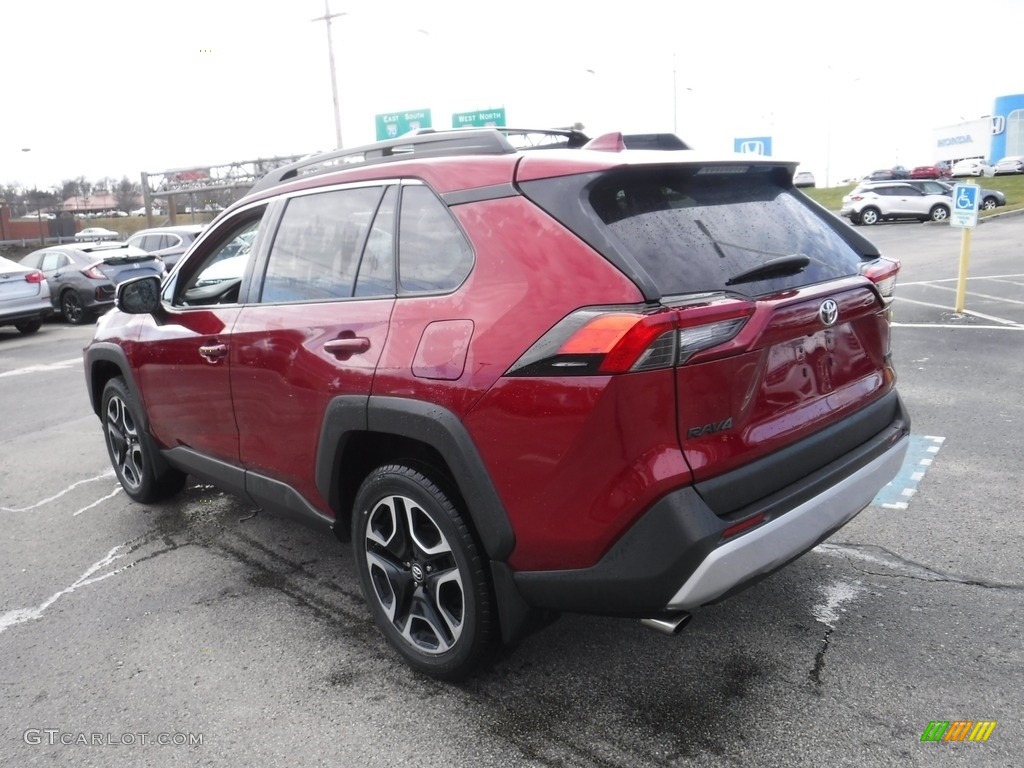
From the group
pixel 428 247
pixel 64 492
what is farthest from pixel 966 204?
pixel 64 492

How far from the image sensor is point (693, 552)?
2303 millimetres

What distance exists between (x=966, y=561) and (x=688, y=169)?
2.30 meters

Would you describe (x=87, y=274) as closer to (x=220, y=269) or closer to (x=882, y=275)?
(x=220, y=269)

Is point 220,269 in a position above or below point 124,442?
above

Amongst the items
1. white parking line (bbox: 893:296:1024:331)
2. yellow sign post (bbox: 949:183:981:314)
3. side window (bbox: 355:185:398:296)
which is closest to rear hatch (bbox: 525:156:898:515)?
side window (bbox: 355:185:398:296)

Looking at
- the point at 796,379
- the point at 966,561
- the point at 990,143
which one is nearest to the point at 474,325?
the point at 796,379

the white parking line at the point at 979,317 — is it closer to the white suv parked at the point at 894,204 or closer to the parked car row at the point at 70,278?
the parked car row at the point at 70,278

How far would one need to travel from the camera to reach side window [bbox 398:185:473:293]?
276cm

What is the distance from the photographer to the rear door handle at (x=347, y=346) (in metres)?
2.98

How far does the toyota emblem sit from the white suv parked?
30.5 meters

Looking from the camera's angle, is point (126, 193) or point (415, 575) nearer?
point (415, 575)

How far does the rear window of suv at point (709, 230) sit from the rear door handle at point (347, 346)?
1.00 m

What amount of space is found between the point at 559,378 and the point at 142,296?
2.82 m

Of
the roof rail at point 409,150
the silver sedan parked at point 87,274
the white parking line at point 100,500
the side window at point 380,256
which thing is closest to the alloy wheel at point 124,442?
the white parking line at point 100,500
